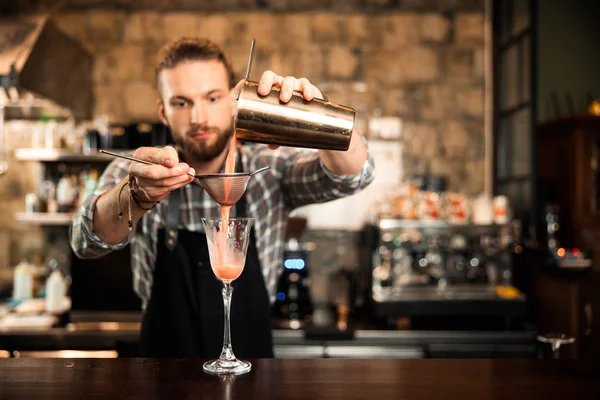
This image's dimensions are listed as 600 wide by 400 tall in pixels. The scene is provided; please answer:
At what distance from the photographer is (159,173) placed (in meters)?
1.24

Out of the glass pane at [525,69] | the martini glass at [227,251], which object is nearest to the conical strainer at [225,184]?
the martini glass at [227,251]

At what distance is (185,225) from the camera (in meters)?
1.85

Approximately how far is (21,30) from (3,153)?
3.37ft

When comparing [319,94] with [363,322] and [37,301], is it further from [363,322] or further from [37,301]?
[37,301]

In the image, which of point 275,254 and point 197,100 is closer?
point 197,100

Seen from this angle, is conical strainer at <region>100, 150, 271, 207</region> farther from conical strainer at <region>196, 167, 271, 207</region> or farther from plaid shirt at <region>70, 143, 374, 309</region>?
plaid shirt at <region>70, 143, 374, 309</region>

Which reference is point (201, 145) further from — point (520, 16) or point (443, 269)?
point (520, 16)

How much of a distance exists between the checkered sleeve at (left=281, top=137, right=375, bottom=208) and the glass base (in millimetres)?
748

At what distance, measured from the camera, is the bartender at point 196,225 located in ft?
5.49

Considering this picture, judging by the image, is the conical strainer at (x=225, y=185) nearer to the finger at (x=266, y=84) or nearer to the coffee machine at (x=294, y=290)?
the finger at (x=266, y=84)

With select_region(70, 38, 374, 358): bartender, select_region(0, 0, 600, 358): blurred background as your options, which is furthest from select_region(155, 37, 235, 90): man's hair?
select_region(0, 0, 600, 358): blurred background

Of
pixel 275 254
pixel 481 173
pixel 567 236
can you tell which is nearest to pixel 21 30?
pixel 275 254

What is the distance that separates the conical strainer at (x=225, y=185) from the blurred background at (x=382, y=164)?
196cm

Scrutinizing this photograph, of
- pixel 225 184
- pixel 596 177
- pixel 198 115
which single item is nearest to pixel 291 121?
pixel 225 184
